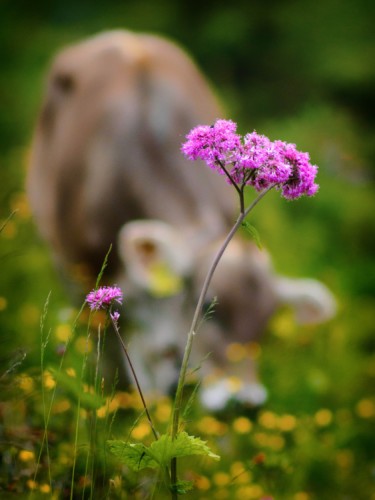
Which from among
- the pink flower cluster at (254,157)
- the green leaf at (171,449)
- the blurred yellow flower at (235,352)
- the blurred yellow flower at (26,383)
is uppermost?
the blurred yellow flower at (235,352)

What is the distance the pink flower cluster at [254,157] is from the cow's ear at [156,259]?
6.81 feet

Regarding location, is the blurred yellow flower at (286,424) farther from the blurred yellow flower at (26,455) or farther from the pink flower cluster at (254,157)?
the pink flower cluster at (254,157)

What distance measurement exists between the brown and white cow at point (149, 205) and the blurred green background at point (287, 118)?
0.48m

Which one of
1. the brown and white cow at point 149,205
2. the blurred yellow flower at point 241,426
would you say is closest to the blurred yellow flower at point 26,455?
the blurred yellow flower at point 241,426

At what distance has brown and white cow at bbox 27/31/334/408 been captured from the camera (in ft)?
10.5

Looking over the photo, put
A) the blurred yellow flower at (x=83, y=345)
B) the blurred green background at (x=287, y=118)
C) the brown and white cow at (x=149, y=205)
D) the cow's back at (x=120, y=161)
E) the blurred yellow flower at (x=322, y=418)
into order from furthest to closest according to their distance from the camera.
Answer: the blurred green background at (x=287, y=118) < the cow's back at (x=120, y=161) < the brown and white cow at (x=149, y=205) < the blurred yellow flower at (x=322, y=418) < the blurred yellow flower at (x=83, y=345)

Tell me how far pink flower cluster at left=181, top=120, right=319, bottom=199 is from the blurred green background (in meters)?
2.70

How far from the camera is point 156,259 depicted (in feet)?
11.1

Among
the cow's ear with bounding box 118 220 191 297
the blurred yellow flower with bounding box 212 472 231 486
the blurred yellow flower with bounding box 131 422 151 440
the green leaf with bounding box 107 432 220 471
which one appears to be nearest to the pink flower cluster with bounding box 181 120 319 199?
the green leaf with bounding box 107 432 220 471

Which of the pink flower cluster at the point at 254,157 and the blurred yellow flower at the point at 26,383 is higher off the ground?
the pink flower cluster at the point at 254,157

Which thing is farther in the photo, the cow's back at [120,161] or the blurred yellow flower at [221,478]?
the cow's back at [120,161]

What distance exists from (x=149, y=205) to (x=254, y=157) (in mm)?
2834

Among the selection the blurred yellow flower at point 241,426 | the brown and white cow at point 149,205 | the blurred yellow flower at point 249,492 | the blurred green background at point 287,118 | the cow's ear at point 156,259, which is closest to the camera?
the blurred yellow flower at point 249,492

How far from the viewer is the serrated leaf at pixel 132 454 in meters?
1.24
